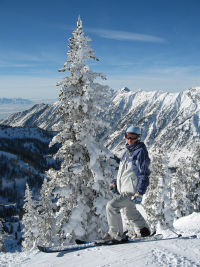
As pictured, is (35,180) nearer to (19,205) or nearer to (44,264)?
(19,205)

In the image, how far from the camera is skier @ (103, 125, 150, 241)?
6.14 m

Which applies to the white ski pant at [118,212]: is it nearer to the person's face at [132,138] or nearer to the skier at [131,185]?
the skier at [131,185]

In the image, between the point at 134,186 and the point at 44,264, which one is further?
the point at 134,186

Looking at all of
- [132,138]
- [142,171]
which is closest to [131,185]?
[142,171]

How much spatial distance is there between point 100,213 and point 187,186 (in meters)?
31.5

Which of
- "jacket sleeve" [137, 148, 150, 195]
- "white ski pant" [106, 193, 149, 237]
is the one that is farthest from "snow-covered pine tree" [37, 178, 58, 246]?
"jacket sleeve" [137, 148, 150, 195]

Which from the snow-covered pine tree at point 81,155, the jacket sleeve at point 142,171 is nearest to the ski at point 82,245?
the jacket sleeve at point 142,171

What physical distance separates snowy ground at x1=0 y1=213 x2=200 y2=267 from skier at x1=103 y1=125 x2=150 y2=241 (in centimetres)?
53

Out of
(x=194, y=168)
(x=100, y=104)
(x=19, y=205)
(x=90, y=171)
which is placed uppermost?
(x=100, y=104)

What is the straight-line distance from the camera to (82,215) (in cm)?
1246

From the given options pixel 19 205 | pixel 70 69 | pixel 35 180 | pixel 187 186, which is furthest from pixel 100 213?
pixel 35 180

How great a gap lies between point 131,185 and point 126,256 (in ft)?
5.52

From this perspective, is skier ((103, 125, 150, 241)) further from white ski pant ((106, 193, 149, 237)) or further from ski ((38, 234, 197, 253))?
ski ((38, 234, 197, 253))

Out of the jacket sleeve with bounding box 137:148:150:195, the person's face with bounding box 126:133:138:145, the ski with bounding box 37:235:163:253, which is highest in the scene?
the person's face with bounding box 126:133:138:145
